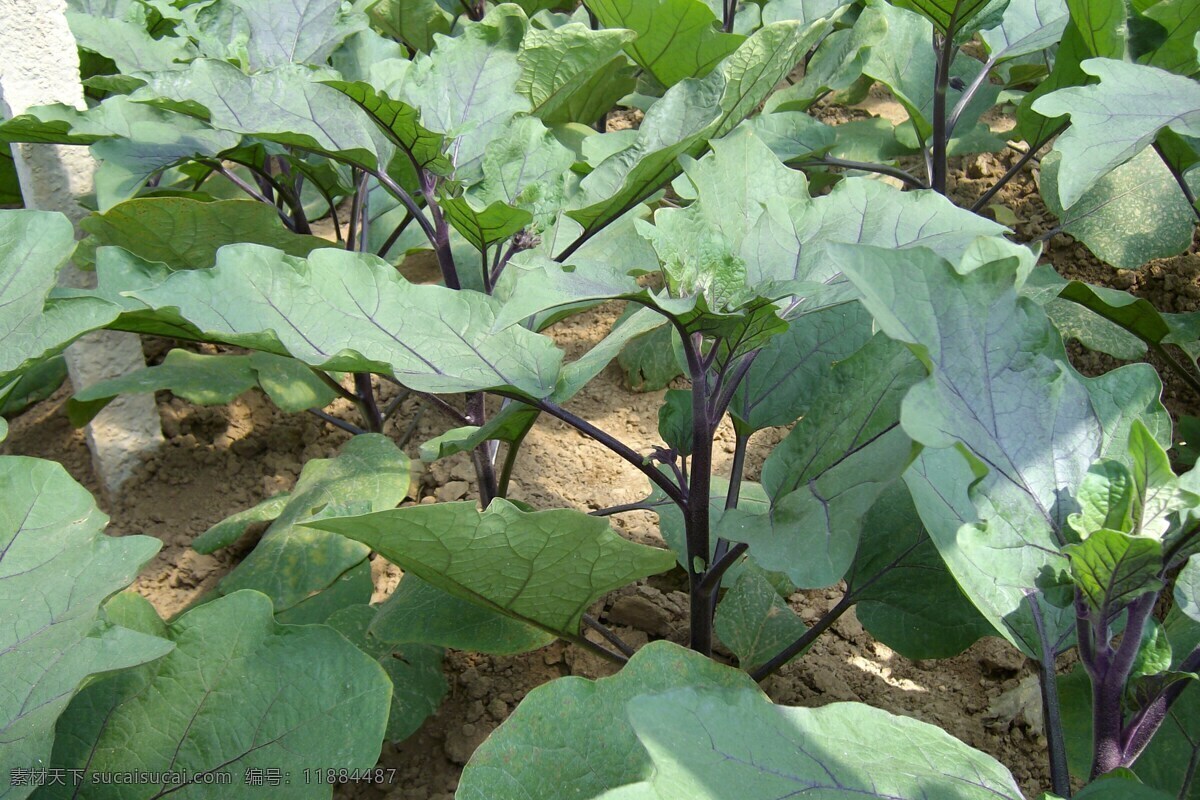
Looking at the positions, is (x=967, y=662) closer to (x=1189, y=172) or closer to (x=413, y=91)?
(x=1189, y=172)

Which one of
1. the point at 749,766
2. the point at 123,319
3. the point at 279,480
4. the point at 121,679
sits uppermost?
the point at 123,319

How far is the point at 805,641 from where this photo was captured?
1.28m

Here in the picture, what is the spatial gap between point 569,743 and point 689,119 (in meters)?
0.86

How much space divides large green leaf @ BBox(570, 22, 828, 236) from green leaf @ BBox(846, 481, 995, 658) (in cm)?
49

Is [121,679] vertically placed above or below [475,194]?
below

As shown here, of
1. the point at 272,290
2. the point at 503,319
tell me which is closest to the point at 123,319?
the point at 272,290

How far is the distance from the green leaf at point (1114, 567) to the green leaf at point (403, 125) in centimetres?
90

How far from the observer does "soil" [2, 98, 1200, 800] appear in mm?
1434

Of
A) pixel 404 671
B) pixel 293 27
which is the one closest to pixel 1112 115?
pixel 404 671

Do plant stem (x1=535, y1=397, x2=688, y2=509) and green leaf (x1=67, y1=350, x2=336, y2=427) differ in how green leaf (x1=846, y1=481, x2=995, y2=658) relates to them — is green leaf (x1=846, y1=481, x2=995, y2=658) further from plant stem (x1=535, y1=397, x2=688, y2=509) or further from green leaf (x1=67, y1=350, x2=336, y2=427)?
green leaf (x1=67, y1=350, x2=336, y2=427)

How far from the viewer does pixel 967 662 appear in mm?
1520

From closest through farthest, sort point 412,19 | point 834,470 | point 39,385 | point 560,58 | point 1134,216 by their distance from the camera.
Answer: point 834,470 → point 560,58 → point 1134,216 → point 39,385 → point 412,19

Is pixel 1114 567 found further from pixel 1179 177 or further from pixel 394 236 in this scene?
pixel 394 236

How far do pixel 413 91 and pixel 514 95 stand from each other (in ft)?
0.52
